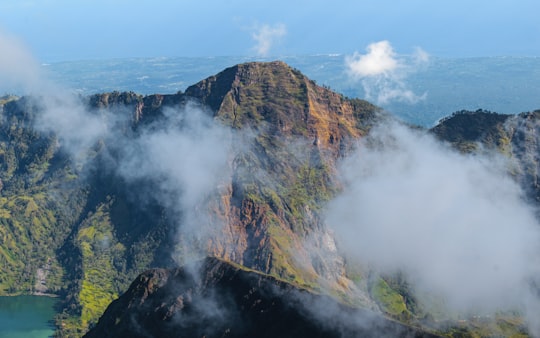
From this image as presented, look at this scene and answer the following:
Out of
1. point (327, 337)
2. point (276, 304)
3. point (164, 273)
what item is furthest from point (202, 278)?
point (327, 337)

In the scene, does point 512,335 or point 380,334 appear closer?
point 380,334

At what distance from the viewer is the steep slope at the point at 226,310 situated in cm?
13188

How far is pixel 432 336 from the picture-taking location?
123438 millimetres

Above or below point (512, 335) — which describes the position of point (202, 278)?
above

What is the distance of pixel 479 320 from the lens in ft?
575

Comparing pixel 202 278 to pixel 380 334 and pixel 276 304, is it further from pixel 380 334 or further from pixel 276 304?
pixel 380 334

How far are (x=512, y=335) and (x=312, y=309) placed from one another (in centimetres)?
5110

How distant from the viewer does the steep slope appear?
433ft

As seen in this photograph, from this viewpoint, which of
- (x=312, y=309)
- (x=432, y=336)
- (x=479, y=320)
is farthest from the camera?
(x=479, y=320)

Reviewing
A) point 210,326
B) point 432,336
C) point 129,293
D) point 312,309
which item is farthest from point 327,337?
point 129,293

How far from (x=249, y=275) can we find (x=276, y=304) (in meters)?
10.9

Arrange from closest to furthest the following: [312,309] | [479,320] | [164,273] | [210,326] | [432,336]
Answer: [432,336] → [312,309] → [210,326] → [164,273] → [479,320]

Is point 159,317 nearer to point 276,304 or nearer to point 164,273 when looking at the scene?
point 164,273

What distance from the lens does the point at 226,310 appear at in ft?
481
